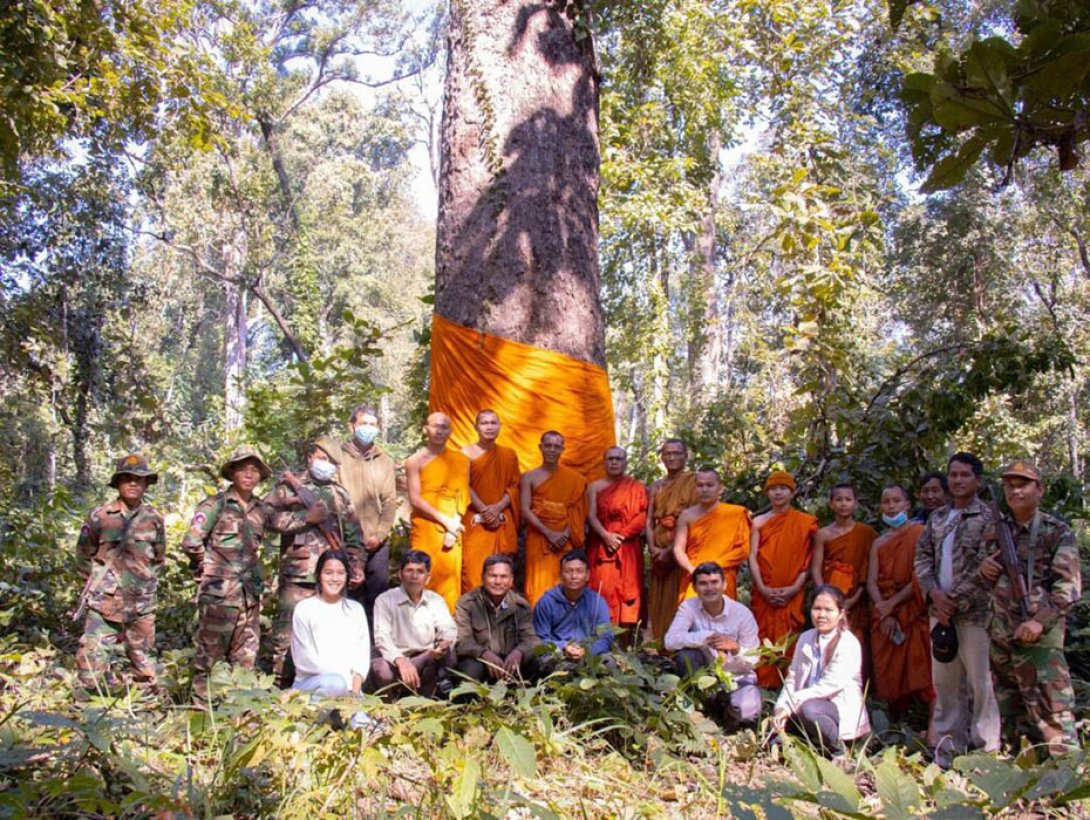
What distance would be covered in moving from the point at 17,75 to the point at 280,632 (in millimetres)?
3424

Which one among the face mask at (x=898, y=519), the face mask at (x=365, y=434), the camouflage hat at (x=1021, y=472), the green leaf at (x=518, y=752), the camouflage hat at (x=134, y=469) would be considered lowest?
the green leaf at (x=518, y=752)

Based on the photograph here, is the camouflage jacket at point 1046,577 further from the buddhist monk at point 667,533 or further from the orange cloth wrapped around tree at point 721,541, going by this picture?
the buddhist monk at point 667,533

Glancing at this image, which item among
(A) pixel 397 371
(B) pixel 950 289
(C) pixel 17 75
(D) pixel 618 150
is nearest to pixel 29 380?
(C) pixel 17 75

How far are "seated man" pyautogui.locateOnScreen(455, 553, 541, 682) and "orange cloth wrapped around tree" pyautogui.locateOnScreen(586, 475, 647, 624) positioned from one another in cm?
100

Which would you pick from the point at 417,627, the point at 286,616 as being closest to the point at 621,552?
the point at 417,627

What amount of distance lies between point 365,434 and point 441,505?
596mm

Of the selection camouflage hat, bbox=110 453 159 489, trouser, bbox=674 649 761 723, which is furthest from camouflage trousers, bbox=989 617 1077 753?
camouflage hat, bbox=110 453 159 489

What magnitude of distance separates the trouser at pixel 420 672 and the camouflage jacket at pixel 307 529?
2.18ft

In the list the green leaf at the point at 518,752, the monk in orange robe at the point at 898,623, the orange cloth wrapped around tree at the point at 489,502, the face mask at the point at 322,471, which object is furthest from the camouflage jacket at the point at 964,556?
the face mask at the point at 322,471

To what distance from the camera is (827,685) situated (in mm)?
4094

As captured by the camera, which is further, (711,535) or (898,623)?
(711,535)

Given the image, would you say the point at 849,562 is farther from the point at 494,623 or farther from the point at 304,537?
the point at 304,537

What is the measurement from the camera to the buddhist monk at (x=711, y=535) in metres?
5.32

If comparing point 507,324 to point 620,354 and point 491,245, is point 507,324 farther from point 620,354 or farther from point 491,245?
point 620,354
